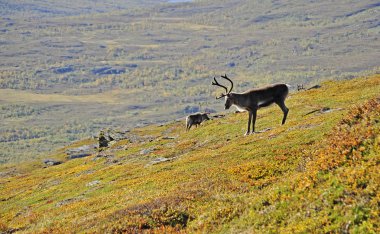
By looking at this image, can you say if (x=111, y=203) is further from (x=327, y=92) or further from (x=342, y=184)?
(x=327, y=92)

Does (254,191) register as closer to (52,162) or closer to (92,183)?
(92,183)

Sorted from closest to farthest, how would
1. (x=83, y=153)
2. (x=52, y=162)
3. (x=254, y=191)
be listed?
(x=254, y=191) < (x=83, y=153) < (x=52, y=162)

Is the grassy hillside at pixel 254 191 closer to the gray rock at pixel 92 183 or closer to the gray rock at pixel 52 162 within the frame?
the gray rock at pixel 92 183

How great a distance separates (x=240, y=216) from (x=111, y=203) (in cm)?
1079

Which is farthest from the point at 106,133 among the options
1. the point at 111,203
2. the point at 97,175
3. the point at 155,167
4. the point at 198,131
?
the point at 111,203

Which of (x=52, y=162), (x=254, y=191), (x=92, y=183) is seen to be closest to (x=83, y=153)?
(x=52, y=162)

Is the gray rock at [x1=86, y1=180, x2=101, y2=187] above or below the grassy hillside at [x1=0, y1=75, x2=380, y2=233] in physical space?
below

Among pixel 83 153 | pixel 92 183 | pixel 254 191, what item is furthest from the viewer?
pixel 83 153

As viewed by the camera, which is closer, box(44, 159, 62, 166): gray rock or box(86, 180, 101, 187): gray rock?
box(86, 180, 101, 187): gray rock

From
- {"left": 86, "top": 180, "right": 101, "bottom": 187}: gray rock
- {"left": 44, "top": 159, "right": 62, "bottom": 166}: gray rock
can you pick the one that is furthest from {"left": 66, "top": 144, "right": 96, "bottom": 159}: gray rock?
{"left": 86, "top": 180, "right": 101, "bottom": 187}: gray rock

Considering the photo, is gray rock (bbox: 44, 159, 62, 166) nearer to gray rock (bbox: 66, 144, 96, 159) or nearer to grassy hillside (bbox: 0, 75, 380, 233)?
gray rock (bbox: 66, 144, 96, 159)

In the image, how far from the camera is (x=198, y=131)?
5362 cm

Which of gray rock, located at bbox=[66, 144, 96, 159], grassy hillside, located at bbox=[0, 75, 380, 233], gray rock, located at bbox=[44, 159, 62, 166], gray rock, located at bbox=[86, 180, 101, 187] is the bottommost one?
gray rock, located at bbox=[44, 159, 62, 166]

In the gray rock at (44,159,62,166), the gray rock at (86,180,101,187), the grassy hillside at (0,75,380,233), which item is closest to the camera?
the grassy hillside at (0,75,380,233)
